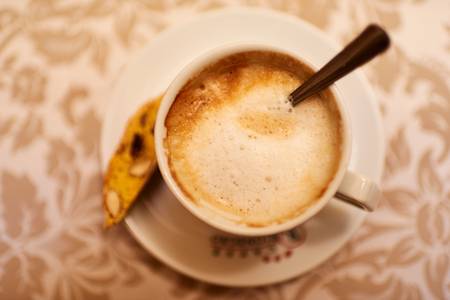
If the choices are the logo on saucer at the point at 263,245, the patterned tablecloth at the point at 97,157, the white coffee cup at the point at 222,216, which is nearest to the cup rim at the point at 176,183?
the white coffee cup at the point at 222,216

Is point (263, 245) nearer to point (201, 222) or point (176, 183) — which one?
point (201, 222)

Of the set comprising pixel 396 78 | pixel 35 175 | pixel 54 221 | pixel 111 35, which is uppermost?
pixel 111 35

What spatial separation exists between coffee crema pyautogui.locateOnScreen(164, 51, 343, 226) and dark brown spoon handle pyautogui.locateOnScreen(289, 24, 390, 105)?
0.04 meters

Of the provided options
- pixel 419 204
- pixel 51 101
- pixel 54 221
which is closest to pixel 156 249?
pixel 54 221

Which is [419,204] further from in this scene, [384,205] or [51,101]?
[51,101]

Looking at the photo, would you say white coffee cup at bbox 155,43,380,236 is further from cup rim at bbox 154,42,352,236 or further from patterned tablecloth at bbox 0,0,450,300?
patterned tablecloth at bbox 0,0,450,300

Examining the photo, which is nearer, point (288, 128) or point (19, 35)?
point (288, 128)

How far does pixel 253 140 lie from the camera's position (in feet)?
2.53

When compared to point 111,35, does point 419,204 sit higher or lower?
lower

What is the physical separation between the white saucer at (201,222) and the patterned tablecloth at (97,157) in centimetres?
10

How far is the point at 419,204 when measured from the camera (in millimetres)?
963

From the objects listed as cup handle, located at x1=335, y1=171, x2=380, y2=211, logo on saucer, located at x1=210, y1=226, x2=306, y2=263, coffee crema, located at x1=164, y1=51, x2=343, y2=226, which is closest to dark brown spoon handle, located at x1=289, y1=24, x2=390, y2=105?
coffee crema, located at x1=164, y1=51, x2=343, y2=226

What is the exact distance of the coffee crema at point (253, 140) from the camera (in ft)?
2.51

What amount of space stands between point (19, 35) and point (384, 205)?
0.95 metres
